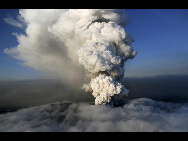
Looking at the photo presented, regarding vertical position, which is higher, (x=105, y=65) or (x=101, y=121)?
(x=105, y=65)

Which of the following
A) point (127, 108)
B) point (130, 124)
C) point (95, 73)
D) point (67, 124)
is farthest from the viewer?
point (127, 108)

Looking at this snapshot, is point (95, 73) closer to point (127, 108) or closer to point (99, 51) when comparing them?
point (99, 51)
